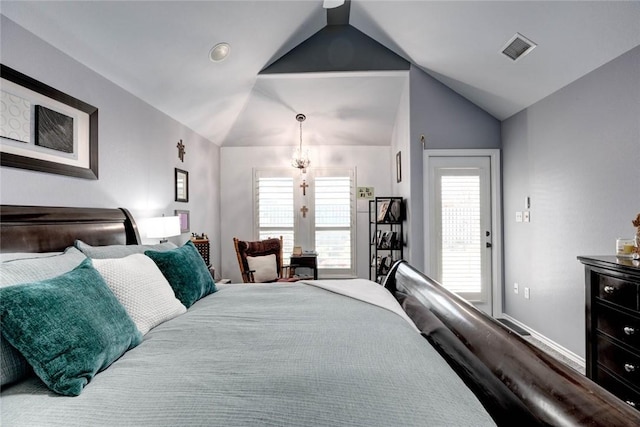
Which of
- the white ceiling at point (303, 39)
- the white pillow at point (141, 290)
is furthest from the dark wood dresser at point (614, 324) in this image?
the white pillow at point (141, 290)

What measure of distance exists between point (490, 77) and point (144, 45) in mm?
3161

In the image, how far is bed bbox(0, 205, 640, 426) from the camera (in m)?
0.73

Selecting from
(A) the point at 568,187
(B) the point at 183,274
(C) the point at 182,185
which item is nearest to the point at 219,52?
(C) the point at 182,185

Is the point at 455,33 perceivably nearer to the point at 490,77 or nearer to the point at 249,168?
the point at 490,77

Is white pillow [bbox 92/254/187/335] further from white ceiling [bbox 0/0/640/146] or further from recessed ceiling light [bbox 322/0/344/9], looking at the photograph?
recessed ceiling light [bbox 322/0/344/9]

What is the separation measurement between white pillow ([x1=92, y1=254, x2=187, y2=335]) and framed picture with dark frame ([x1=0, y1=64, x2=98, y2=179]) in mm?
965

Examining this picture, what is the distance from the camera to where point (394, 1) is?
286 centimetres

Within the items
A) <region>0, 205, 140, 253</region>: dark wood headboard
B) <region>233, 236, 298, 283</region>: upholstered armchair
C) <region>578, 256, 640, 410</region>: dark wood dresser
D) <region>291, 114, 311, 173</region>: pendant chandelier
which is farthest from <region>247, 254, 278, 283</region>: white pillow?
<region>578, 256, 640, 410</region>: dark wood dresser

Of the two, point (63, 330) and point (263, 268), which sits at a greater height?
point (63, 330)

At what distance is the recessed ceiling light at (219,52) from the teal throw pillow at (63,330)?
2599 millimetres

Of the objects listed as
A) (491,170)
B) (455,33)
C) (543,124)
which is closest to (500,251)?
(491,170)

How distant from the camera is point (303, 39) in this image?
12.4ft

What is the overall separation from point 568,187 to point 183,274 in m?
3.08

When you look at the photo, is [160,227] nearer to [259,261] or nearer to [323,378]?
[259,261]
